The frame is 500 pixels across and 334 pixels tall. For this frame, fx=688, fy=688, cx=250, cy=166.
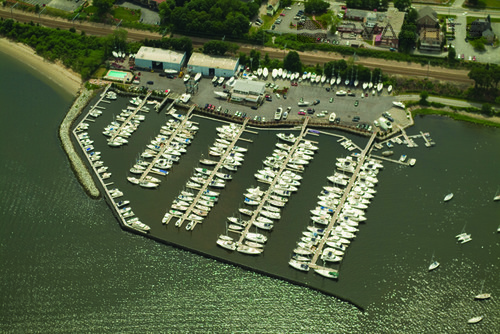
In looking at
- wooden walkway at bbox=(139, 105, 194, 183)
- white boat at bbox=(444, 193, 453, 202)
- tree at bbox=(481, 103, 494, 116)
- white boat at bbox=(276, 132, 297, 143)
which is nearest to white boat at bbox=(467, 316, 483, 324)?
white boat at bbox=(444, 193, 453, 202)

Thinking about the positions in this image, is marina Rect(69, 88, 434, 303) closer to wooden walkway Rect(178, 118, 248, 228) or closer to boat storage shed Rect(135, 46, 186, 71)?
wooden walkway Rect(178, 118, 248, 228)

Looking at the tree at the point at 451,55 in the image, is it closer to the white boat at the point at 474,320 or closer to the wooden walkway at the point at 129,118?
the wooden walkway at the point at 129,118

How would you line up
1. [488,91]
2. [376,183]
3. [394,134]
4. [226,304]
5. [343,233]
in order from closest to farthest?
1. [226,304]
2. [343,233]
3. [376,183]
4. [394,134]
5. [488,91]

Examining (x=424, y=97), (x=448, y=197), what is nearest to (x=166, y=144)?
(x=448, y=197)

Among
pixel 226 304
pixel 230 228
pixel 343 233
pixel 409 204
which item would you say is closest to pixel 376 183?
pixel 409 204

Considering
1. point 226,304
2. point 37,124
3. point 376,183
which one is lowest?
point 226,304

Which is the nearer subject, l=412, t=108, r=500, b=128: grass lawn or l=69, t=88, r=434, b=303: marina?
l=69, t=88, r=434, b=303: marina

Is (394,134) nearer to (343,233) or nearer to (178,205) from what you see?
(343,233)
